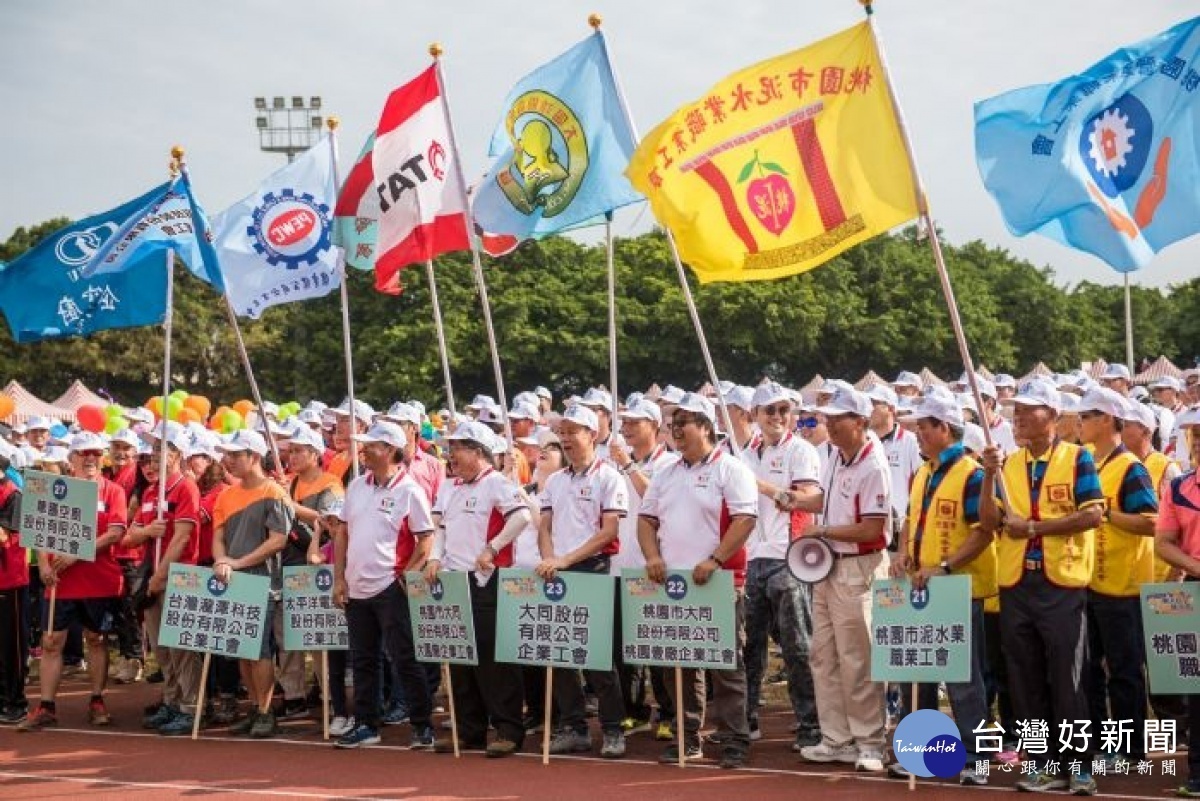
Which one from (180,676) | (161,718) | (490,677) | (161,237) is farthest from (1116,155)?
(161,718)

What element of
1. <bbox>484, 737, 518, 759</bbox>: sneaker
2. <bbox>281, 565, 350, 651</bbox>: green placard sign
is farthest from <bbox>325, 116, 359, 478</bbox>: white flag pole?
<bbox>484, 737, 518, 759</bbox>: sneaker

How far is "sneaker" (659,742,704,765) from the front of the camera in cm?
1100

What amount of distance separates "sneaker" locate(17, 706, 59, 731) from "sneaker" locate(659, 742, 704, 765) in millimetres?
5575

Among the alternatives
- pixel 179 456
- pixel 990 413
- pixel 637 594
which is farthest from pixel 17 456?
pixel 990 413

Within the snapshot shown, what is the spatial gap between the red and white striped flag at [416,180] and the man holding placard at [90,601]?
320cm

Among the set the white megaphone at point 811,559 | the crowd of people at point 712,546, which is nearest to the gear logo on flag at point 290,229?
the crowd of people at point 712,546

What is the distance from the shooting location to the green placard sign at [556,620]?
11047mm

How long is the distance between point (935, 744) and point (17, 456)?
426 inches

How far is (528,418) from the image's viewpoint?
16156mm

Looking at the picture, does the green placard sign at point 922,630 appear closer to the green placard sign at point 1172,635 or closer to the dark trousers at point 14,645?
the green placard sign at point 1172,635

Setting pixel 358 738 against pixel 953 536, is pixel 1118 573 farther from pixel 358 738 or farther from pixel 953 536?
pixel 358 738

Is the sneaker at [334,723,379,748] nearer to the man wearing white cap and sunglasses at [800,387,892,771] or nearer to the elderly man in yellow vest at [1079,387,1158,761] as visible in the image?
the man wearing white cap and sunglasses at [800,387,892,771]

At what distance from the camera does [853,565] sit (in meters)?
10.5

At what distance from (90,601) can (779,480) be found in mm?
5997
